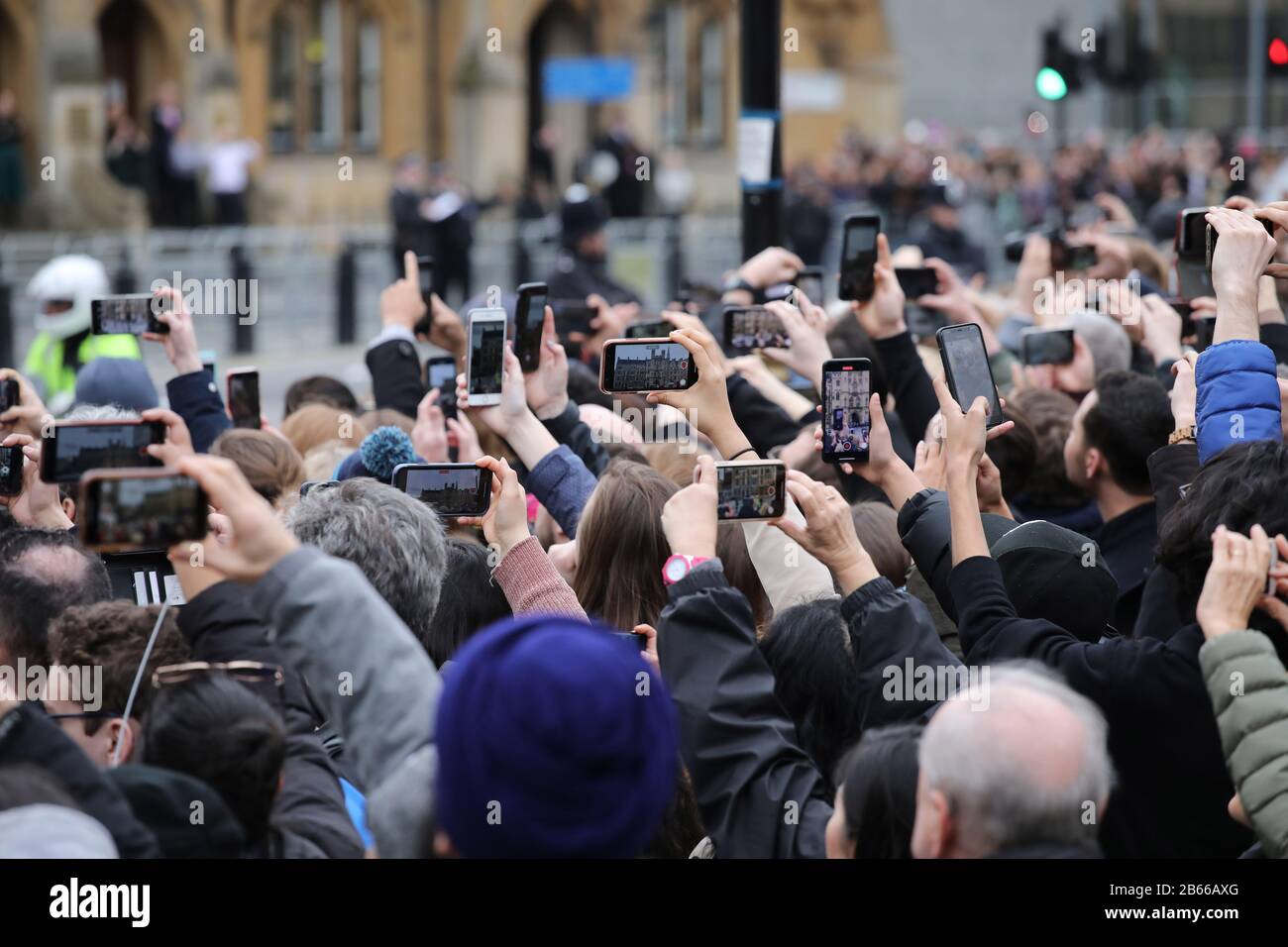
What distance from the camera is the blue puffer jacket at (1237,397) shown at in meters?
4.07

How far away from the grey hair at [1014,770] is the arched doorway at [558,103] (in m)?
26.7

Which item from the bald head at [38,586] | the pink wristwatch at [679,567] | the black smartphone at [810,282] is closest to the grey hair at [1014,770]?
the pink wristwatch at [679,567]

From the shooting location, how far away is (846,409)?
14.0 ft

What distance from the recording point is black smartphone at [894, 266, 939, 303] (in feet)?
23.1

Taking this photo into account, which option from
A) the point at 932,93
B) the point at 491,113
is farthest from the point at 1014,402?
the point at 932,93

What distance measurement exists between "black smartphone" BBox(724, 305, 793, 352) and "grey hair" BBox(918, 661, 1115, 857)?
3.12 m

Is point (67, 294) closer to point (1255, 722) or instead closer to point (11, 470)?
point (11, 470)

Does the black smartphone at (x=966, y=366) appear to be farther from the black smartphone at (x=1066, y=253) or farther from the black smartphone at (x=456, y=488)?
the black smartphone at (x=1066, y=253)

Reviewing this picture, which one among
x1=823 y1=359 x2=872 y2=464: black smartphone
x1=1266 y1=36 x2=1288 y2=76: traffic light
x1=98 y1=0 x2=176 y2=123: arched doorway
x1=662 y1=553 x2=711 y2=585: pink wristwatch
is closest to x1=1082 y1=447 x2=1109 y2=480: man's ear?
x1=823 y1=359 x2=872 y2=464: black smartphone

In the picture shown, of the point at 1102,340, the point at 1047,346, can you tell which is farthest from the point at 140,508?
the point at 1102,340

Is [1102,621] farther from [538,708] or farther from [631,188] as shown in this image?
[631,188]

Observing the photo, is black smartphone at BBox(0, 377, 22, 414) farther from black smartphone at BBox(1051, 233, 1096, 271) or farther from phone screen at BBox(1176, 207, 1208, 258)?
black smartphone at BBox(1051, 233, 1096, 271)

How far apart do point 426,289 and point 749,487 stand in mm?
3084
